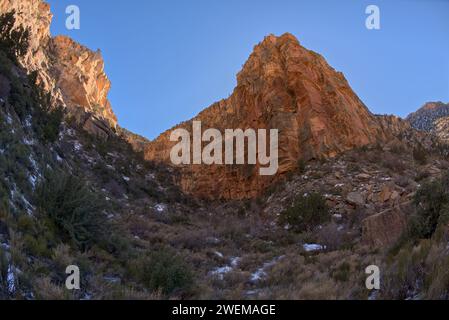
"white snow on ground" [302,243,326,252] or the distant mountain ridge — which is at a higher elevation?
the distant mountain ridge

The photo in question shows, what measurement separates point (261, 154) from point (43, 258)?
70.9ft

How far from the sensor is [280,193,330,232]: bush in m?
17.3

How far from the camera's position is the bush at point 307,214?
17.3 meters

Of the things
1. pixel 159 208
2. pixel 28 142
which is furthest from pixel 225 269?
pixel 159 208

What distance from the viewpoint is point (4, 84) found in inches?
482

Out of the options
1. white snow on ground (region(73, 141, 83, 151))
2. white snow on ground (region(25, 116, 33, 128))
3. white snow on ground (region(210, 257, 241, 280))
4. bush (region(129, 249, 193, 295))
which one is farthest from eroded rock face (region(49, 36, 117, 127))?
bush (region(129, 249, 193, 295))

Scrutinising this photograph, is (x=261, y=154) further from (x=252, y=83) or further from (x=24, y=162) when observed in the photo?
(x=24, y=162)

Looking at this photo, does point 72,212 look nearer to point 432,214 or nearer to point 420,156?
point 432,214

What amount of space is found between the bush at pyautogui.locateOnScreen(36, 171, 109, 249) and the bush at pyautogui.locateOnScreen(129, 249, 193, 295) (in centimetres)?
174

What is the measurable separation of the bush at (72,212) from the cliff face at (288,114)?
662 inches

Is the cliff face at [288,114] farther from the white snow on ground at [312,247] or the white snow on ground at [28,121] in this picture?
the white snow on ground at [28,121]

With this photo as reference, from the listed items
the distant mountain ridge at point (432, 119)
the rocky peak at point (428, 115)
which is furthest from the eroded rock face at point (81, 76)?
the rocky peak at point (428, 115)

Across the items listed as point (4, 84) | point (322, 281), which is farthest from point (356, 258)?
point (4, 84)

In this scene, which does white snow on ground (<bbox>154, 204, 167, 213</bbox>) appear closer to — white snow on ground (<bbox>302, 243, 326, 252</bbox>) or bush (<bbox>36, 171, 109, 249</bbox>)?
white snow on ground (<bbox>302, 243, 326, 252</bbox>)
